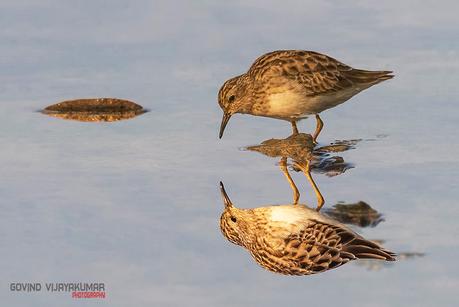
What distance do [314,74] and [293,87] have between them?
339 mm

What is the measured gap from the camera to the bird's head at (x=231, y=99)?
1695 cm

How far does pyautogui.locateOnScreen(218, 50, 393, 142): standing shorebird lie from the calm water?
34cm

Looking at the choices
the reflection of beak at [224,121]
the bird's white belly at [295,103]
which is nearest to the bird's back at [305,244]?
the reflection of beak at [224,121]

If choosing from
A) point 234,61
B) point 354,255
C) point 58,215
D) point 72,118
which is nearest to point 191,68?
point 234,61

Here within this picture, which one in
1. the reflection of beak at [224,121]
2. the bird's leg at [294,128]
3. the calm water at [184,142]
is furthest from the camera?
the bird's leg at [294,128]

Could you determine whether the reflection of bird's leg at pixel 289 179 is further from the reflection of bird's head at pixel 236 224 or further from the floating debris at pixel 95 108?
the floating debris at pixel 95 108

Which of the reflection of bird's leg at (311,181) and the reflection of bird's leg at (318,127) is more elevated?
the reflection of bird's leg at (318,127)

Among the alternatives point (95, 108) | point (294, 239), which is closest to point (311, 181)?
point (294, 239)

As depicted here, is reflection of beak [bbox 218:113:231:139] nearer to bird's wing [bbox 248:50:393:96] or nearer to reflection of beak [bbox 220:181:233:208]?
→ bird's wing [bbox 248:50:393:96]

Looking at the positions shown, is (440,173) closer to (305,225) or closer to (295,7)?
(305,225)

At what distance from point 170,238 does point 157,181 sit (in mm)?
1965

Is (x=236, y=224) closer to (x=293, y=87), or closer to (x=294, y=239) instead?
(x=294, y=239)

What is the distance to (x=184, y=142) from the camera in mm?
16297

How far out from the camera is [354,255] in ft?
41.0
